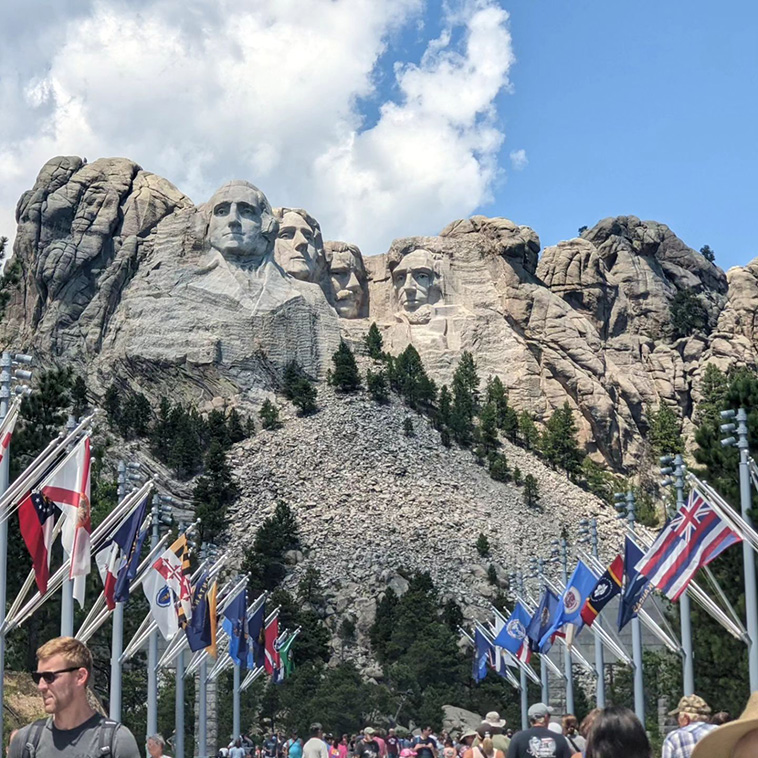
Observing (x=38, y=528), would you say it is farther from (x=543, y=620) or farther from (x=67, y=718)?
(x=543, y=620)

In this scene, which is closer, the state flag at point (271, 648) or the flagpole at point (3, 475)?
the flagpole at point (3, 475)

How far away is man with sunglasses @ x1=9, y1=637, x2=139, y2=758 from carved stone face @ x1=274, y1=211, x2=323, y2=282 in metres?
111

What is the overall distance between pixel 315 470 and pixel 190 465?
8.54 meters

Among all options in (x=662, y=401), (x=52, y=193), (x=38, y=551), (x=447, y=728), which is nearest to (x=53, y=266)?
(x=52, y=193)

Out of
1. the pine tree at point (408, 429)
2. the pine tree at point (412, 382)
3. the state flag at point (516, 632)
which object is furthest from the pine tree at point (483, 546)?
the state flag at point (516, 632)

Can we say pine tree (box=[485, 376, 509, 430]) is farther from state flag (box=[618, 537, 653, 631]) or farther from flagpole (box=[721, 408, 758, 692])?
flagpole (box=[721, 408, 758, 692])

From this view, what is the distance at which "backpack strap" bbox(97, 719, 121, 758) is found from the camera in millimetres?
5980

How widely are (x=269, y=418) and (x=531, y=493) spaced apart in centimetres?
1921

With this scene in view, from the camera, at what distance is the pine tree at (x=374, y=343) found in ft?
385

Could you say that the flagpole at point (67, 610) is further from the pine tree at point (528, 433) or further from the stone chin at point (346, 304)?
the stone chin at point (346, 304)

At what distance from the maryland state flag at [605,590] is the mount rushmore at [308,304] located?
7818 cm

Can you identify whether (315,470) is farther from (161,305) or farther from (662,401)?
(662,401)

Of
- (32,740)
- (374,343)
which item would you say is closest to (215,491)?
(374,343)

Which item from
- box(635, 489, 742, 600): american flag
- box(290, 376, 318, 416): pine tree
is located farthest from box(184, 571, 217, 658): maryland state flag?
box(290, 376, 318, 416): pine tree
